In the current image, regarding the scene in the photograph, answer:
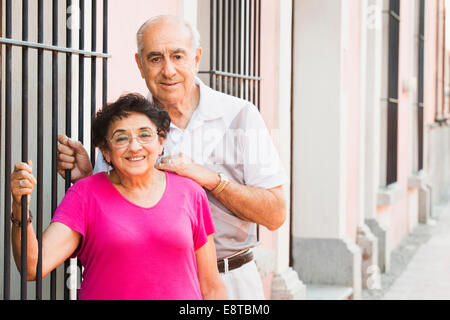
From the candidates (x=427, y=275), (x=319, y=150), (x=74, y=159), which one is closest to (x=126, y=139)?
(x=74, y=159)

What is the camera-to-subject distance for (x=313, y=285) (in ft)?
23.8

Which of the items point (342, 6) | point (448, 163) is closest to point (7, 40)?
point (342, 6)

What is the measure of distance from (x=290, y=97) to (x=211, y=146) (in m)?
3.81

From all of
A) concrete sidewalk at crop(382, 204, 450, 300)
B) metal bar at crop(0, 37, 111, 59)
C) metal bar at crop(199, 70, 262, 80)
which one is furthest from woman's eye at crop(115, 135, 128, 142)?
concrete sidewalk at crop(382, 204, 450, 300)

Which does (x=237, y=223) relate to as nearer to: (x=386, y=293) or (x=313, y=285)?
(x=313, y=285)

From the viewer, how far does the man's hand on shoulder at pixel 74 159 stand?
2764mm

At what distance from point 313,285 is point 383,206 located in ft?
9.49

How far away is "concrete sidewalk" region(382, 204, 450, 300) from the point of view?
781 cm

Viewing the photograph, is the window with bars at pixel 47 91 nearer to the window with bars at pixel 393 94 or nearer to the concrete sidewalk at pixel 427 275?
the concrete sidewalk at pixel 427 275

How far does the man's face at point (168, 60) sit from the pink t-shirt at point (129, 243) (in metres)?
0.38

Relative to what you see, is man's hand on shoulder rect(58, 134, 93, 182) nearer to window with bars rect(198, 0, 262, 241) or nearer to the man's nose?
the man's nose

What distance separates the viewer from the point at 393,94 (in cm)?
1058

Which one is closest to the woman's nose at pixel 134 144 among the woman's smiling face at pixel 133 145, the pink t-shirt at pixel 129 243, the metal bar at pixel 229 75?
the woman's smiling face at pixel 133 145

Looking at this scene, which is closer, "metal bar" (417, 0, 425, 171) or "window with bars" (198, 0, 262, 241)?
"window with bars" (198, 0, 262, 241)
